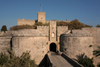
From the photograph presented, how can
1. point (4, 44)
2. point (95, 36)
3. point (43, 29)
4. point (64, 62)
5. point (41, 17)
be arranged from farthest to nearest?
point (41, 17) < point (43, 29) < point (95, 36) < point (4, 44) < point (64, 62)

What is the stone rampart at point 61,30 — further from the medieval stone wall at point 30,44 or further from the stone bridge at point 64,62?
the stone bridge at point 64,62

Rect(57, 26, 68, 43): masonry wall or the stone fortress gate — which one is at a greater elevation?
Rect(57, 26, 68, 43): masonry wall

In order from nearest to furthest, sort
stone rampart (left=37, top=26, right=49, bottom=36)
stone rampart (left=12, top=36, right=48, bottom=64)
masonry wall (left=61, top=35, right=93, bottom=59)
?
1. stone rampart (left=12, top=36, right=48, bottom=64)
2. masonry wall (left=61, top=35, right=93, bottom=59)
3. stone rampart (left=37, top=26, right=49, bottom=36)

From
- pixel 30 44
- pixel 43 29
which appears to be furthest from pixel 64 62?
pixel 43 29

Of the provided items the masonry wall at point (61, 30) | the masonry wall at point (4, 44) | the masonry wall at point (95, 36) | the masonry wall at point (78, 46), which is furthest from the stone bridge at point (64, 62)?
the masonry wall at point (4, 44)

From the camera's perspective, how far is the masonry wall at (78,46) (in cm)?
1725

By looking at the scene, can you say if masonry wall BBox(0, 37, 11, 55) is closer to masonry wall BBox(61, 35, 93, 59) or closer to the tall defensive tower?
masonry wall BBox(61, 35, 93, 59)

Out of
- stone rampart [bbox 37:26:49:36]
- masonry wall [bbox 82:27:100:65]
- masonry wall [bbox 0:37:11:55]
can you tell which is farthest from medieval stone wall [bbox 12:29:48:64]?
masonry wall [bbox 82:27:100:65]

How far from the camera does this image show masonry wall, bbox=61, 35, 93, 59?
17250 mm

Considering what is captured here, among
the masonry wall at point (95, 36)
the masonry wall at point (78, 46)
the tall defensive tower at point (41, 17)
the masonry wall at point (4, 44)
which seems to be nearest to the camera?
the masonry wall at point (78, 46)

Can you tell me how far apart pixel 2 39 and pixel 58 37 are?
9.83m

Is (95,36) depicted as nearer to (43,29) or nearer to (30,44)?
(43,29)

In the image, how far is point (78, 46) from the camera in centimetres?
1728

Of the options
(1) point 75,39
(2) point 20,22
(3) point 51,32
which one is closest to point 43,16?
(2) point 20,22
